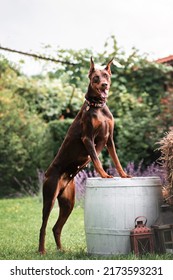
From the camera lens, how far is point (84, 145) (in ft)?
11.8

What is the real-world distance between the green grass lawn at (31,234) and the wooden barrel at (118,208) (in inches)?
4.0

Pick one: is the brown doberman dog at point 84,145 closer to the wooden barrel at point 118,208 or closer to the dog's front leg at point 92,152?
the dog's front leg at point 92,152

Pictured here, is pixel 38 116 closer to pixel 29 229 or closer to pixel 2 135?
pixel 2 135

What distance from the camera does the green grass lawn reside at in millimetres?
3678

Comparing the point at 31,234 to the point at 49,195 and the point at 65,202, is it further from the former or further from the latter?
the point at 49,195

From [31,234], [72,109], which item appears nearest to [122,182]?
[31,234]

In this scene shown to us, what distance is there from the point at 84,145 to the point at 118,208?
48 cm

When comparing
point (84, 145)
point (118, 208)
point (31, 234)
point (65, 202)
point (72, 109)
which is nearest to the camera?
point (118, 208)

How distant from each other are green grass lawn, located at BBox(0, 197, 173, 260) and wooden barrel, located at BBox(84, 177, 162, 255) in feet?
0.33

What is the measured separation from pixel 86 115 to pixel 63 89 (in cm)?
708

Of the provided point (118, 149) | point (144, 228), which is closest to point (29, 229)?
point (144, 228)

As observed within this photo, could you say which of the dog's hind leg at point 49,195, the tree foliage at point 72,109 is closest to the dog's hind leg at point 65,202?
the dog's hind leg at point 49,195

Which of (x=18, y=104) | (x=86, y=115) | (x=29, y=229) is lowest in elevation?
(x=29, y=229)
